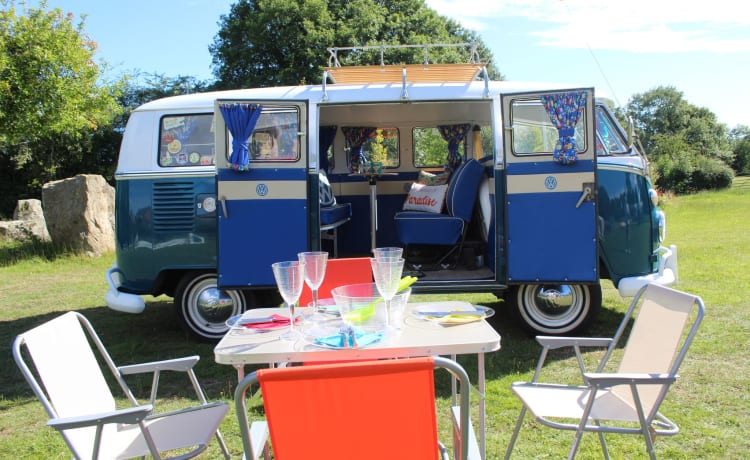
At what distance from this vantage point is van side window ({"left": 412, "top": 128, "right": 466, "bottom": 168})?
303 inches

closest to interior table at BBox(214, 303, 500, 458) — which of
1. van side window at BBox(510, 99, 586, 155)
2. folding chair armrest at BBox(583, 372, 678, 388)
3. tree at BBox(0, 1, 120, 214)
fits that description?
folding chair armrest at BBox(583, 372, 678, 388)

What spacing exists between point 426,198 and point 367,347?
451cm

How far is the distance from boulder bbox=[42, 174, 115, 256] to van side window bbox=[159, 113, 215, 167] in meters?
6.41

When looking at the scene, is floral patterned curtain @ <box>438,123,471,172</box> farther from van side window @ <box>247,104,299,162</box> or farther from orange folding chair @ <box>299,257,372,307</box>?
orange folding chair @ <box>299,257,372,307</box>

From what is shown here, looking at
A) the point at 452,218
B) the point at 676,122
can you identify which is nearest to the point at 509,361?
the point at 452,218

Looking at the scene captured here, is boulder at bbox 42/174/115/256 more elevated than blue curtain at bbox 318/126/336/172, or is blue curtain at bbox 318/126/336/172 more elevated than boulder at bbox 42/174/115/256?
blue curtain at bbox 318/126/336/172

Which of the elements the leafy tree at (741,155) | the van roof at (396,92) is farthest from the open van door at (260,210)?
the leafy tree at (741,155)

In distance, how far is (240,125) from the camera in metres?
5.23

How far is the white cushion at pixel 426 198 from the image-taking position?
659 cm

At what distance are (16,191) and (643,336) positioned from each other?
20591 mm

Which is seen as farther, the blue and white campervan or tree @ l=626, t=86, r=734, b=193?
tree @ l=626, t=86, r=734, b=193

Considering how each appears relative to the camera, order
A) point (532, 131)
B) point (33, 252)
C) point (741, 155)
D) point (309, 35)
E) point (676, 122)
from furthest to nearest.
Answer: point (676, 122) → point (741, 155) → point (309, 35) → point (33, 252) → point (532, 131)

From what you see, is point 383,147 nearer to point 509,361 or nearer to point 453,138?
point 453,138

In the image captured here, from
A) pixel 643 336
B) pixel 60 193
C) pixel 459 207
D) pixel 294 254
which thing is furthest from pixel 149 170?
pixel 60 193
